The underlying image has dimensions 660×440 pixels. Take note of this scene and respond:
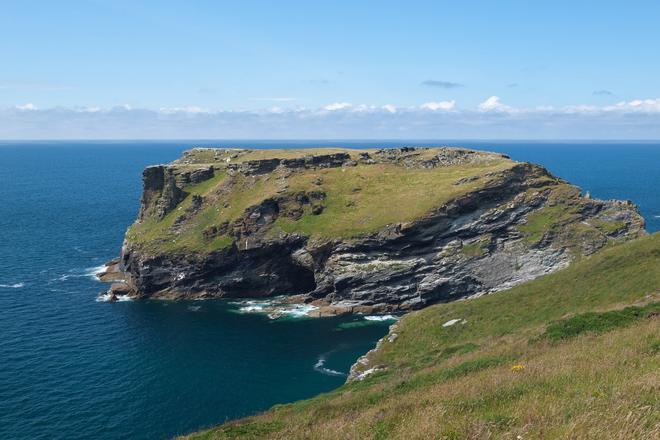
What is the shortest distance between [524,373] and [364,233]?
69536 millimetres

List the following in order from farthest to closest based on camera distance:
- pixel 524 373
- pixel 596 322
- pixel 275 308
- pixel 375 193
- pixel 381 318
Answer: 1. pixel 375 193
2. pixel 275 308
3. pixel 381 318
4. pixel 596 322
5. pixel 524 373

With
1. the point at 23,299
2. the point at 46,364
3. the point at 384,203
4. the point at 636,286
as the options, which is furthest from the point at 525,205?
the point at 23,299

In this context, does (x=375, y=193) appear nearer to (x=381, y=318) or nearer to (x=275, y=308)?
(x=381, y=318)

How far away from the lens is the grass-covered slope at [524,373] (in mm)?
13656

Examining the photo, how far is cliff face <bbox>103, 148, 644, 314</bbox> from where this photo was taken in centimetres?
8856

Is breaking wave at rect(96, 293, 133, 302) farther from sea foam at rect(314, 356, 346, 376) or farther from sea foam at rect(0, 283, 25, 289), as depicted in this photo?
sea foam at rect(314, 356, 346, 376)

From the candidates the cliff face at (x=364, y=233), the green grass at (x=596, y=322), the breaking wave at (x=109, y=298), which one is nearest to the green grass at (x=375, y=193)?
the cliff face at (x=364, y=233)

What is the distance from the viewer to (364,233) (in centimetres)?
9231

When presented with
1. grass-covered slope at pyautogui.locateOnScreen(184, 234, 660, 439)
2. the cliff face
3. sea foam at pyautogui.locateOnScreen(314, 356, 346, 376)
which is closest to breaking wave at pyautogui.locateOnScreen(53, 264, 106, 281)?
the cliff face

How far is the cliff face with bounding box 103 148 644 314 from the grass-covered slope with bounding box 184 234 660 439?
73.1 feet

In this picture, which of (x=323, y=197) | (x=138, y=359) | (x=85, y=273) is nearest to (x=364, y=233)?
(x=323, y=197)

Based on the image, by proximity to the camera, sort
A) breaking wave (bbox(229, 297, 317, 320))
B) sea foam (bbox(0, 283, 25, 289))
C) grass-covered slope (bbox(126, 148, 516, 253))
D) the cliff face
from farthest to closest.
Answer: grass-covered slope (bbox(126, 148, 516, 253))
sea foam (bbox(0, 283, 25, 289))
the cliff face
breaking wave (bbox(229, 297, 317, 320))

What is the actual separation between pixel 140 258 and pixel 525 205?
71.5 metres

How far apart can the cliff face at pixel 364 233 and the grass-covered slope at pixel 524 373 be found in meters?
22.3
